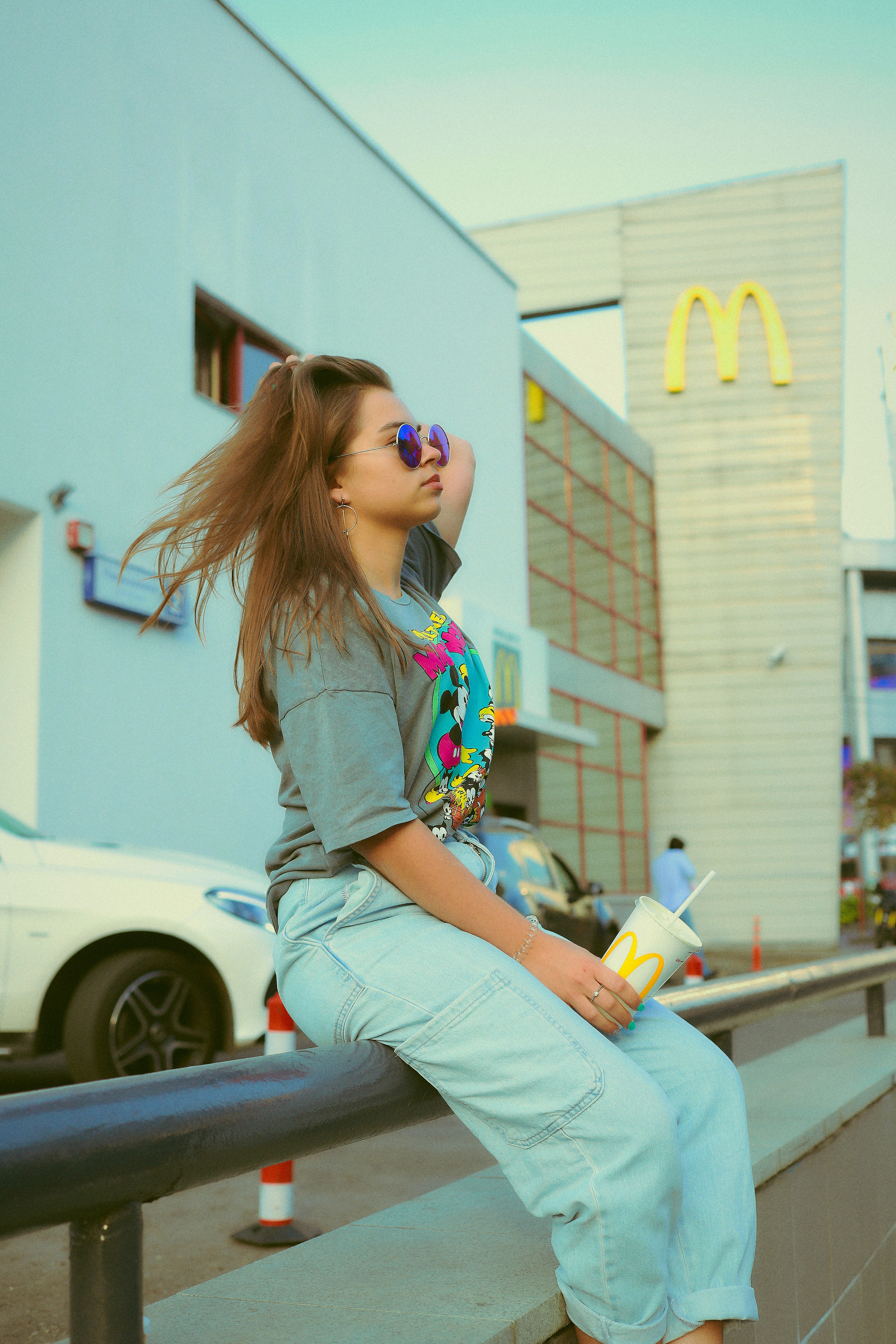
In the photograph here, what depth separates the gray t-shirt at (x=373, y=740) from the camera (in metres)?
1.62

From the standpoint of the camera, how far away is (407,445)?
2006mm

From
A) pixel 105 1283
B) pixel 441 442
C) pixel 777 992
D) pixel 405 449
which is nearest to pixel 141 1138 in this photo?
pixel 105 1283

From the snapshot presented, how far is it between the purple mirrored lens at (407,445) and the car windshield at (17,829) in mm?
4611

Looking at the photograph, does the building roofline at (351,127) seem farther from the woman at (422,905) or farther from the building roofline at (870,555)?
the building roofline at (870,555)

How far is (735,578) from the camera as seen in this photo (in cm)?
2912

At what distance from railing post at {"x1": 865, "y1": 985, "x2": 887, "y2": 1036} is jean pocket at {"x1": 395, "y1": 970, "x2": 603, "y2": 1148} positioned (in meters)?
3.25

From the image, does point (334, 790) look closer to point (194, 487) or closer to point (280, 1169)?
point (194, 487)

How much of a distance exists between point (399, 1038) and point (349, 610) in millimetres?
579

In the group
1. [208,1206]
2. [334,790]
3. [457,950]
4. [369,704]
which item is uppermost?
[369,704]

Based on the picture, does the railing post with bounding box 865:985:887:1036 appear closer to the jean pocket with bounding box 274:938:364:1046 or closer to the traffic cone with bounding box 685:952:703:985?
the jean pocket with bounding box 274:938:364:1046

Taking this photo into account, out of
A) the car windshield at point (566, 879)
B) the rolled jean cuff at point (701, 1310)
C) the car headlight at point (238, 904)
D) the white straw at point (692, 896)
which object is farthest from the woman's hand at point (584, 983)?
the car windshield at point (566, 879)

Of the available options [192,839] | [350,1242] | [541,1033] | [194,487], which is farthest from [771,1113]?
[192,839]

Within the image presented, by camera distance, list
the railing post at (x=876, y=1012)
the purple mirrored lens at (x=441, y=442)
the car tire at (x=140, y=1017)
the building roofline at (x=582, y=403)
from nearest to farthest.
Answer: the purple mirrored lens at (x=441, y=442), the railing post at (x=876, y=1012), the car tire at (x=140, y=1017), the building roofline at (x=582, y=403)

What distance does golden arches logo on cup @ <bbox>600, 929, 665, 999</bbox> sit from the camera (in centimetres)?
169
